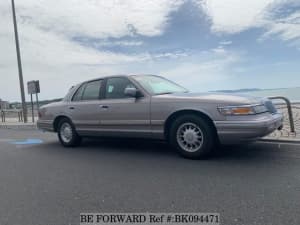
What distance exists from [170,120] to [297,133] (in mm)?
3372

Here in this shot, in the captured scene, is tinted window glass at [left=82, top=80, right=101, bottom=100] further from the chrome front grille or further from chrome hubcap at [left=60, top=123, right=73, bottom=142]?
the chrome front grille

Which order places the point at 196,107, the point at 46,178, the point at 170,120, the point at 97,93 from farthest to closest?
the point at 97,93 → the point at 170,120 → the point at 196,107 → the point at 46,178

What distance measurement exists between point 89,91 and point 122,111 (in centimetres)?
123

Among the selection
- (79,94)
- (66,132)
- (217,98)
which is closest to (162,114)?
(217,98)

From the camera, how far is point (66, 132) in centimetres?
682

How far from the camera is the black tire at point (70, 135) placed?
262 inches

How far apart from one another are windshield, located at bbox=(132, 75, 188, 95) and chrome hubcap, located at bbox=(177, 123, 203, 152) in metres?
0.91

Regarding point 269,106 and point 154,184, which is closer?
point 154,184

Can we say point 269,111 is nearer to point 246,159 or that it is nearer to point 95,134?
point 246,159

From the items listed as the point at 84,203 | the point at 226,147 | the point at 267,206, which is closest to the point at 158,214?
the point at 84,203

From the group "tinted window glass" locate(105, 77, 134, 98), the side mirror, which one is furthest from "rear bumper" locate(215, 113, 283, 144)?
"tinted window glass" locate(105, 77, 134, 98)

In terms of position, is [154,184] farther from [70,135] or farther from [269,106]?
[70,135]

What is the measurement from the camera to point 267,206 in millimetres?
2961

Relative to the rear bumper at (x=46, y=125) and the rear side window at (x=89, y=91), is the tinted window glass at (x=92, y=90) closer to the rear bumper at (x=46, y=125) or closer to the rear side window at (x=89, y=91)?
the rear side window at (x=89, y=91)
